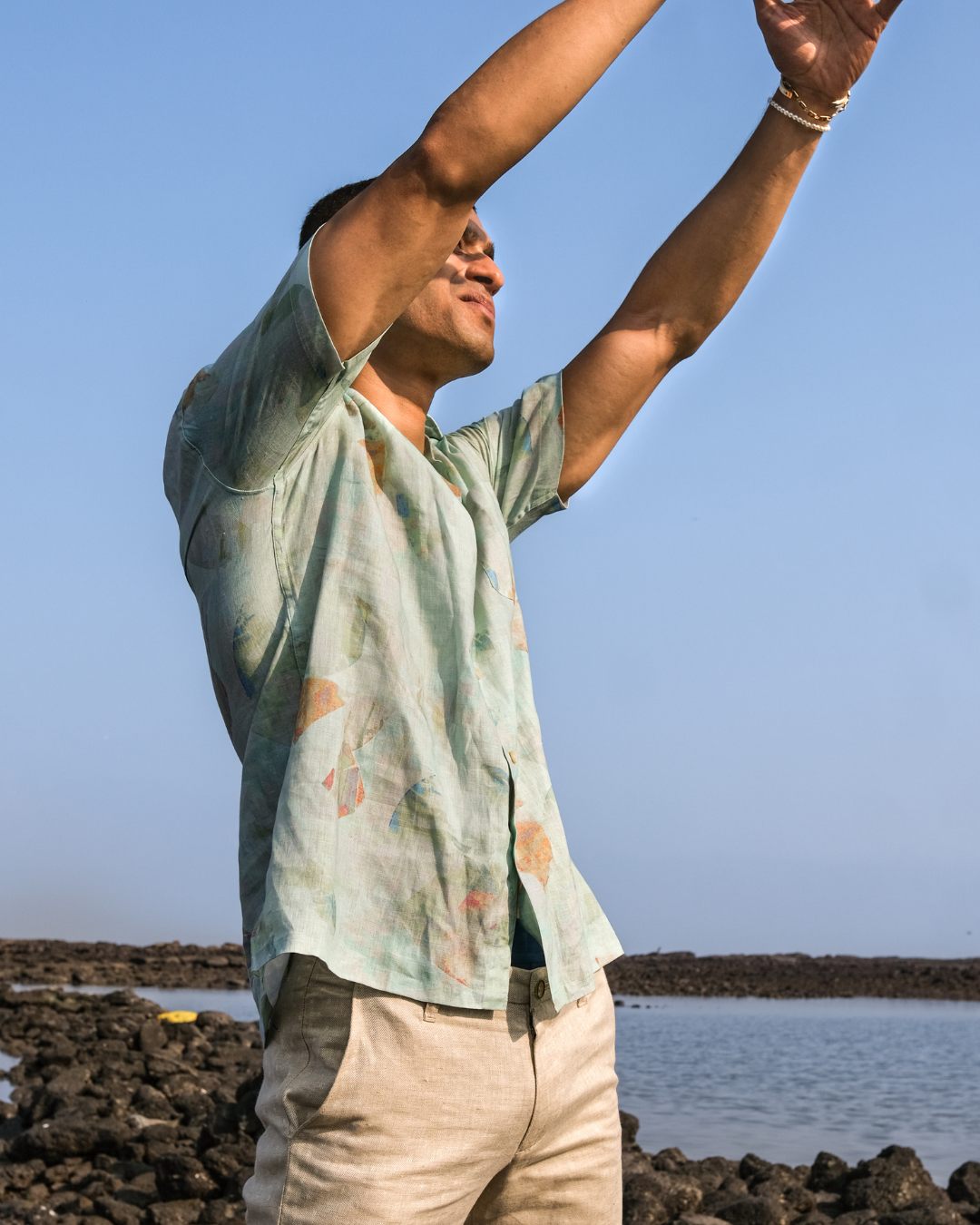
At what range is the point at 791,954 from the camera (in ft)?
70.1

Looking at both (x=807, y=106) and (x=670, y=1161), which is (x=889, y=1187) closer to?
(x=670, y=1161)

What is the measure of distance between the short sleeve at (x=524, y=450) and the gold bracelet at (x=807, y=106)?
0.52 metres

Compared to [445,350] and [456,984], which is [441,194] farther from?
[456,984]

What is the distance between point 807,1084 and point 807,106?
6894mm

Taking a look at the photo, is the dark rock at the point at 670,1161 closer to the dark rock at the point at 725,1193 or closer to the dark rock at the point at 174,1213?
the dark rock at the point at 725,1193

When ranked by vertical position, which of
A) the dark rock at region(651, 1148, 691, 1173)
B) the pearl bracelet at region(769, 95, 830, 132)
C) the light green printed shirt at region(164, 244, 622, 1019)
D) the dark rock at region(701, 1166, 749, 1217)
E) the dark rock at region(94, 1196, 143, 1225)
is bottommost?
the dark rock at region(94, 1196, 143, 1225)

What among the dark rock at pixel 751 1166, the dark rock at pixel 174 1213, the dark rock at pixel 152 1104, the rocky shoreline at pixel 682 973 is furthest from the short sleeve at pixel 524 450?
the rocky shoreline at pixel 682 973

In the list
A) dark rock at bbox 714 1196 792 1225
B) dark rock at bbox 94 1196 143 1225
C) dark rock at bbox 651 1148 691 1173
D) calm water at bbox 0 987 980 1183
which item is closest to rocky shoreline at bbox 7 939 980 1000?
calm water at bbox 0 987 980 1183

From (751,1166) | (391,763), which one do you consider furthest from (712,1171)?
(391,763)

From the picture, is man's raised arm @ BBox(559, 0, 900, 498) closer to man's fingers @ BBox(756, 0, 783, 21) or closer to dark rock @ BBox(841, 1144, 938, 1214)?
man's fingers @ BBox(756, 0, 783, 21)

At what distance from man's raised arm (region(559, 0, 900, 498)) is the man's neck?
9.9 inches

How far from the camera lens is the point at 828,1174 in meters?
4.73

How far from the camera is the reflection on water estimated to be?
19.2ft

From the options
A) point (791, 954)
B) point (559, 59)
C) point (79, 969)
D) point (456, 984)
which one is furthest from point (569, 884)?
point (791, 954)
